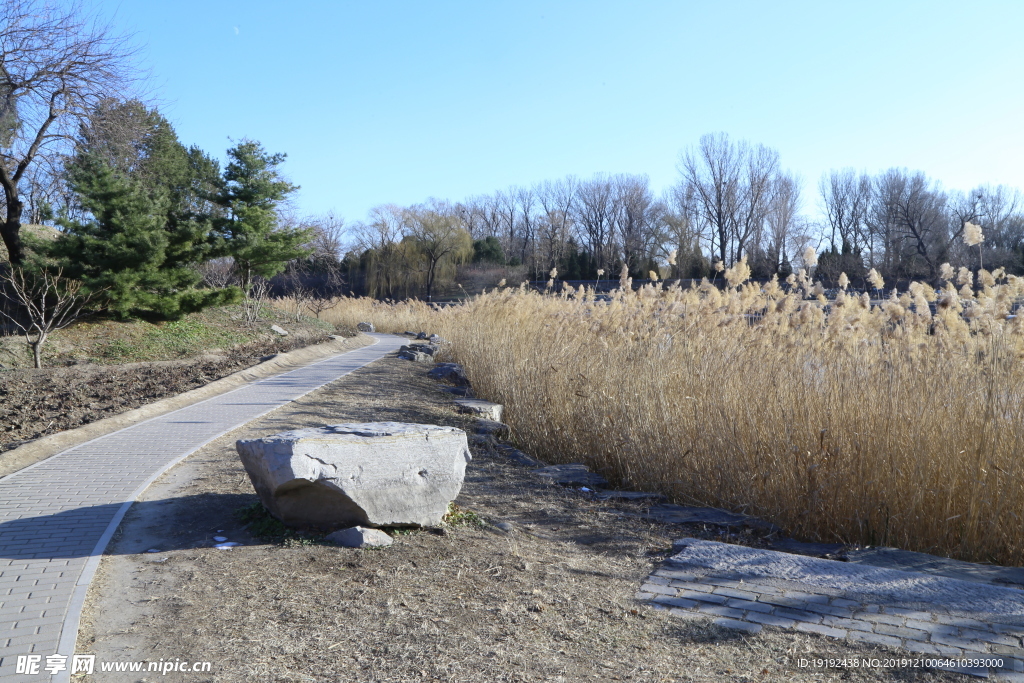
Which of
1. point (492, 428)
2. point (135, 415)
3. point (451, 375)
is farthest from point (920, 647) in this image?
point (451, 375)

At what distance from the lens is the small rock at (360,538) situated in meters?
4.42

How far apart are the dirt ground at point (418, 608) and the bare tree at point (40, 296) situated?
962cm

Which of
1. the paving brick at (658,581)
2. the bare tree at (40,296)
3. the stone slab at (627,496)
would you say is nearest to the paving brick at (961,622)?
the paving brick at (658,581)

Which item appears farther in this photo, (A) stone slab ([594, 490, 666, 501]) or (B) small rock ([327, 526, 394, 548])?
(A) stone slab ([594, 490, 666, 501])

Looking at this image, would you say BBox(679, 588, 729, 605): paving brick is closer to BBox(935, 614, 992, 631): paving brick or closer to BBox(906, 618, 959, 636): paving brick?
BBox(906, 618, 959, 636): paving brick

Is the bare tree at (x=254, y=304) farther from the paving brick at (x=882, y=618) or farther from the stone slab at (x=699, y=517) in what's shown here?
the paving brick at (x=882, y=618)

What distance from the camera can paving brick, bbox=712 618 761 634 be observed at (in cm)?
339

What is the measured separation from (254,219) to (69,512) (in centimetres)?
1674

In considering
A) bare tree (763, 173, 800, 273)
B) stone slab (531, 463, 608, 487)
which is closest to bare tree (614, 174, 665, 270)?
bare tree (763, 173, 800, 273)

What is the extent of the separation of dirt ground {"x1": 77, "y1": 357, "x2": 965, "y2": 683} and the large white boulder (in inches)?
10.0

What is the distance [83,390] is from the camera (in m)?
9.84


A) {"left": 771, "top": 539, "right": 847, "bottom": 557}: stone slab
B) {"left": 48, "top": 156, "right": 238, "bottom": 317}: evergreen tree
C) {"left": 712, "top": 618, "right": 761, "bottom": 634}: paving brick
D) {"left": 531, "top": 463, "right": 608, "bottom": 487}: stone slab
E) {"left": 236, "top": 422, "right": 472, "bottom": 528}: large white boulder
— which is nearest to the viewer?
{"left": 712, "top": 618, "right": 761, "bottom": 634}: paving brick

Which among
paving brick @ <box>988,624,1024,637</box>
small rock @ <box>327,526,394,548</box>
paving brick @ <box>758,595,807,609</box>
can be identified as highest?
small rock @ <box>327,526,394,548</box>

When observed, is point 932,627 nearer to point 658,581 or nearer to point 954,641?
point 954,641
